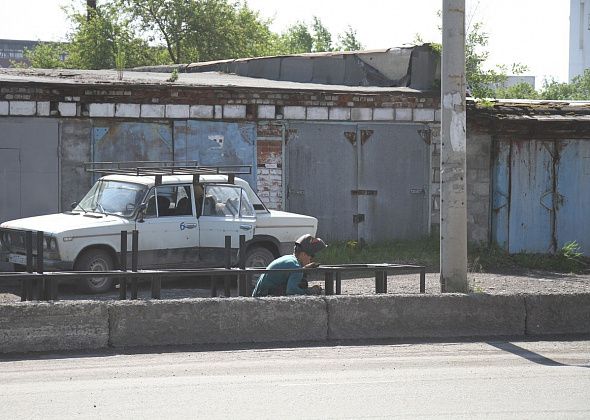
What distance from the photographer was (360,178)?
19.1 metres

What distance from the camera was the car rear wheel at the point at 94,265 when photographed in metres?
13.5

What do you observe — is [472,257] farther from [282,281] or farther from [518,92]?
[518,92]

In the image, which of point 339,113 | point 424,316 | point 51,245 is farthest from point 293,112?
point 424,316

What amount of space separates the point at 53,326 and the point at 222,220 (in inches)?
204

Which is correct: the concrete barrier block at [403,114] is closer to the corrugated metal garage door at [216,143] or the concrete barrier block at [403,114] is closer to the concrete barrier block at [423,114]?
the concrete barrier block at [423,114]

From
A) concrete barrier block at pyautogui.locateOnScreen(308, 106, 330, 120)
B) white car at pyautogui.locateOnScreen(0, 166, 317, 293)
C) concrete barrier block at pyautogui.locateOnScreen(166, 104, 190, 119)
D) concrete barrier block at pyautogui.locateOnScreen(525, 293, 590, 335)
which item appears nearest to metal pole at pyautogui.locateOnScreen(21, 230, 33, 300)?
white car at pyautogui.locateOnScreen(0, 166, 317, 293)

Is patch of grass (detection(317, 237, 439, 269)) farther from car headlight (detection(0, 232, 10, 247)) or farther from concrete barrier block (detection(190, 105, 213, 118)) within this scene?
car headlight (detection(0, 232, 10, 247))

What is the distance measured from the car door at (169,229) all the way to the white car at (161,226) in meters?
0.01

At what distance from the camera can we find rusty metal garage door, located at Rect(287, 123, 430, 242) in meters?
18.9

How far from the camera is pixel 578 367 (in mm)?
8977

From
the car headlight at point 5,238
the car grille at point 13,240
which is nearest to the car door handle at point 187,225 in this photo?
the car grille at point 13,240

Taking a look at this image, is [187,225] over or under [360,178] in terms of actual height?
under

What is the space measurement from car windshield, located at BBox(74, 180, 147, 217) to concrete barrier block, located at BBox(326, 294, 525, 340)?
4.67m

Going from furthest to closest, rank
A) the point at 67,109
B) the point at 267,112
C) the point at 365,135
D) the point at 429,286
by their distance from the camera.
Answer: the point at 365,135 → the point at 267,112 → the point at 67,109 → the point at 429,286
